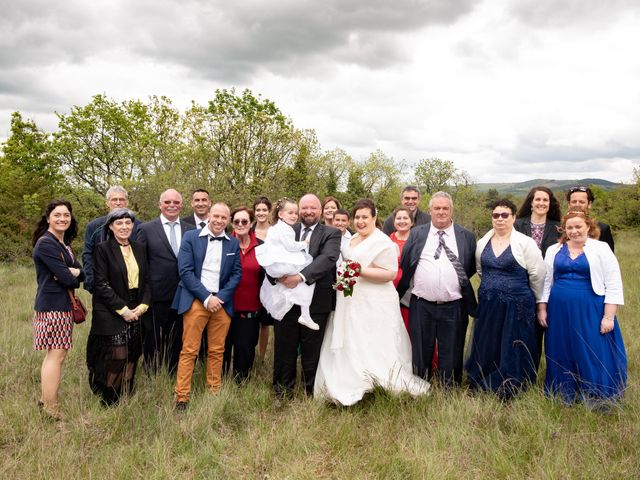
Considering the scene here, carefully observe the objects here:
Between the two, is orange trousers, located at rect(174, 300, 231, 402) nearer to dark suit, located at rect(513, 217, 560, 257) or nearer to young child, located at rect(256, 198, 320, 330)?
young child, located at rect(256, 198, 320, 330)

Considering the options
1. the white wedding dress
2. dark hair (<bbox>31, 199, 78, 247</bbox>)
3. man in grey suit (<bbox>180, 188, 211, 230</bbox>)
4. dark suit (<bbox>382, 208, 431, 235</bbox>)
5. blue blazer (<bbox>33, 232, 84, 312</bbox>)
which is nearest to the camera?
blue blazer (<bbox>33, 232, 84, 312</bbox>)

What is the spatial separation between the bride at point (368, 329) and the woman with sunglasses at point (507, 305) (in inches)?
31.7

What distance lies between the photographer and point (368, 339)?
507 cm

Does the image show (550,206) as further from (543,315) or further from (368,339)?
(368,339)

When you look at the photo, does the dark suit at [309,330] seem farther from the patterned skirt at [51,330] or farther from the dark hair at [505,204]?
the patterned skirt at [51,330]

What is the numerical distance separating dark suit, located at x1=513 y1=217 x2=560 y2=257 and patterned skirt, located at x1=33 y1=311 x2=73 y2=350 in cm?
514

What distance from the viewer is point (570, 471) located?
11.3ft

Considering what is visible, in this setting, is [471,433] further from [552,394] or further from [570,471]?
[552,394]

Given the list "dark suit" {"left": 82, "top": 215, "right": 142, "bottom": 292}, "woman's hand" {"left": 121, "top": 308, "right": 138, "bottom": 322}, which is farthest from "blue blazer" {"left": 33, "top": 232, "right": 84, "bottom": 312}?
"woman's hand" {"left": 121, "top": 308, "right": 138, "bottom": 322}

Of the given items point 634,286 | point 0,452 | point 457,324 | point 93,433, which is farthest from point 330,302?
point 634,286

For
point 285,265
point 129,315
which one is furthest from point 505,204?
point 129,315

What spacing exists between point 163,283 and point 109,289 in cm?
84

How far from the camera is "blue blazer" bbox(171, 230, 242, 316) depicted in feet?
16.0

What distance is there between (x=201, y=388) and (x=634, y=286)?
1032cm
